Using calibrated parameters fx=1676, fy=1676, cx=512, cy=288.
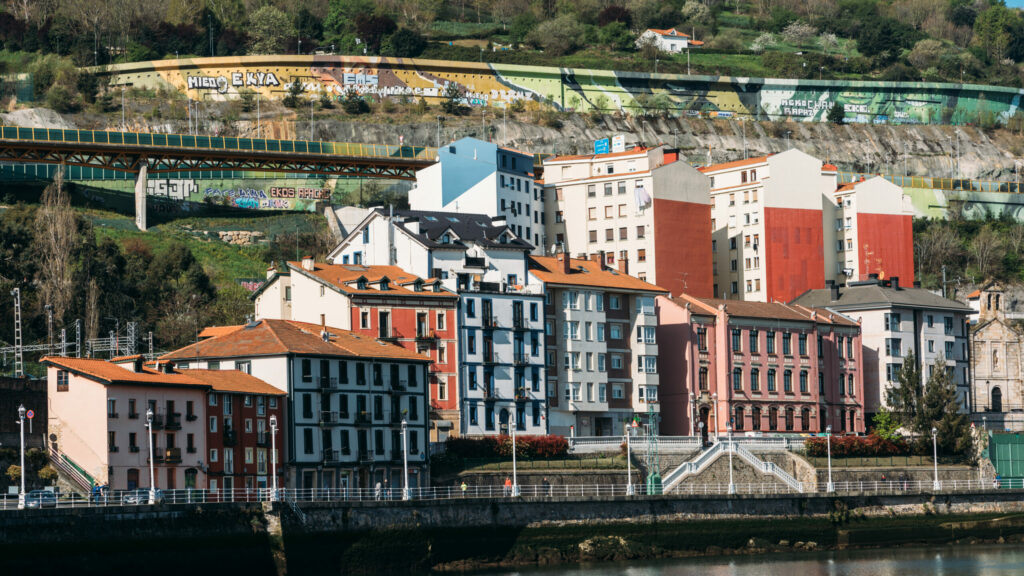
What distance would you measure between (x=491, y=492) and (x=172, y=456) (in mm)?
18874

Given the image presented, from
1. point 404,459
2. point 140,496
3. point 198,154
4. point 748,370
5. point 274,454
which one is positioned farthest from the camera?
point 198,154

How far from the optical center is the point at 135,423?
78.1 meters

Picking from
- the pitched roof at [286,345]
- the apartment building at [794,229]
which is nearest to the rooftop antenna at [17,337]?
the pitched roof at [286,345]

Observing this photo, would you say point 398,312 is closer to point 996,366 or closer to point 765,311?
point 765,311

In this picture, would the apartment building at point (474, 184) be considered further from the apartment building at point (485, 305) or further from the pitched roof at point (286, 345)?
the pitched roof at point (286, 345)

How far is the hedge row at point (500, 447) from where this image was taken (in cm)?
9481

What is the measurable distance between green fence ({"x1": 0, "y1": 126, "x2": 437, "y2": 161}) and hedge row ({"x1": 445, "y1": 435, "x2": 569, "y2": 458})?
59609mm

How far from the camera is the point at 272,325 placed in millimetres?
92000

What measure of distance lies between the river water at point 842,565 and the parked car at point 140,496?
57.2ft

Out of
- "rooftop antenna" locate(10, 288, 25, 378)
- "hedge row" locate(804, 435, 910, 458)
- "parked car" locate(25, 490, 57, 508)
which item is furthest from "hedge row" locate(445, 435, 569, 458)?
"parked car" locate(25, 490, 57, 508)

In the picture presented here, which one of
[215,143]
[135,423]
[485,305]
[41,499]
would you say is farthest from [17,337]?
[215,143]

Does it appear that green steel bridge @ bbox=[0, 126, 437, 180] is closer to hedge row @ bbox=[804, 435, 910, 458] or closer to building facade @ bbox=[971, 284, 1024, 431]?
building facade @ bbox=[971, 284, 1024, 431]

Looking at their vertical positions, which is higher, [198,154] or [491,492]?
[198,154]

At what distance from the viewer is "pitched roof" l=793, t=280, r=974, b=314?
12531 centimetres
